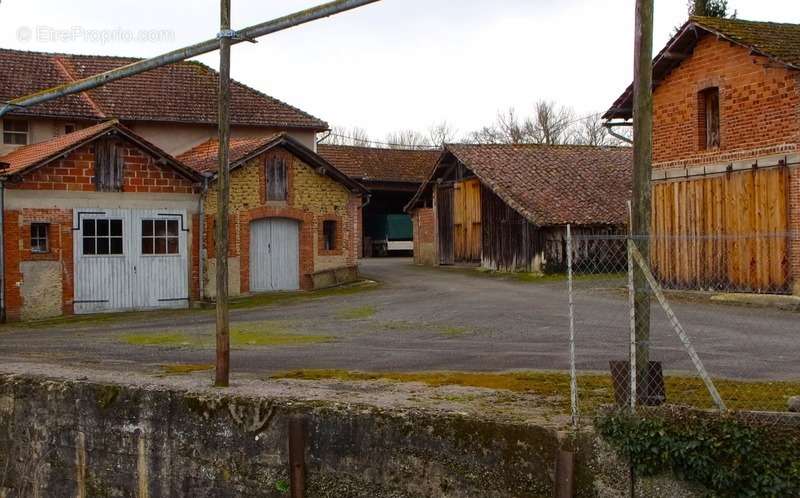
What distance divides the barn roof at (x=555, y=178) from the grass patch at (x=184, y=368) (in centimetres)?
1552

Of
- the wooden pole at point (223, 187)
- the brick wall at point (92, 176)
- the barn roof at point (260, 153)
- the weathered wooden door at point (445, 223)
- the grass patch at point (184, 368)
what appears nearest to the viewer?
the wooden pole at point (223, 187)

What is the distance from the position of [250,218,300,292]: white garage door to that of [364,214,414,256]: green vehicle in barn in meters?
19.9

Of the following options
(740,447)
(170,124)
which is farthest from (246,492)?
(170,124)

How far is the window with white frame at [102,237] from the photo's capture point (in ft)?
66.0

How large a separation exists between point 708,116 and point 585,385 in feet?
43.4

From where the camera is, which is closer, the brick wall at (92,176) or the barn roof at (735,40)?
the barn roof at (735,40)

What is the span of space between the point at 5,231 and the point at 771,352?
51.7 ft

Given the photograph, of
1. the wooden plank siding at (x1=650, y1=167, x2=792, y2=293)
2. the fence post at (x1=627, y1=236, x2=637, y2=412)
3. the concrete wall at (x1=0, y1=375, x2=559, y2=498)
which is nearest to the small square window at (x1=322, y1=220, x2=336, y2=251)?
the wooden plank siding at (x1=650, y1=167, x2=792, y2=293)

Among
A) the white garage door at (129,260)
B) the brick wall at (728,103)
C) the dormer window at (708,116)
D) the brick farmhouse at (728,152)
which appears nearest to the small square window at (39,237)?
the white garage door at (129,260)

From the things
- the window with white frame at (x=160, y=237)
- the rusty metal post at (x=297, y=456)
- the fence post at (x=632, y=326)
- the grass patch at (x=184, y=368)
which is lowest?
the rusty metal post at (x=297, y=456)

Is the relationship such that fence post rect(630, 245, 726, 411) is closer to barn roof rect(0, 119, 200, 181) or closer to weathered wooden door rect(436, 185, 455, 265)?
barn roof rect(0, 119, 200, 181)

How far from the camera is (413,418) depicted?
745 centimetres

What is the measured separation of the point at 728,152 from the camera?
62.5ft

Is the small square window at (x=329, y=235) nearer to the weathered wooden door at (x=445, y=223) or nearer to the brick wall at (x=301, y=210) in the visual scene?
the brick wall at (x=301, y=210)
